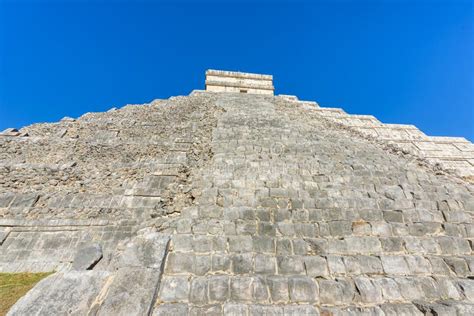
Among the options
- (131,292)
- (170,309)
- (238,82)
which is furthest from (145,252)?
(238,82)

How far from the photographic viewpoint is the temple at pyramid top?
15.9m

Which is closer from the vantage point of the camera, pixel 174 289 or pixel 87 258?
pixel 174 289

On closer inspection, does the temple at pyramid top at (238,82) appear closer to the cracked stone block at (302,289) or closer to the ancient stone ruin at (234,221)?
the ancient stone ruin at (234,221)

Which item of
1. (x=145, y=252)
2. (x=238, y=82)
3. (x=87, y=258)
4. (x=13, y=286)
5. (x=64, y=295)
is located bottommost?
(x=13, y=286)

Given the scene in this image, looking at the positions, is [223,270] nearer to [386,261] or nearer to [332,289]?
[332,289]

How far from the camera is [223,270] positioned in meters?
3.27

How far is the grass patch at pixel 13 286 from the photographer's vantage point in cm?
343

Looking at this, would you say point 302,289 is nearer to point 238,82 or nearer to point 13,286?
point 13,286

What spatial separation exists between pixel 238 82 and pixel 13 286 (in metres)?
15.5

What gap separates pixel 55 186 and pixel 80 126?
12.4ft

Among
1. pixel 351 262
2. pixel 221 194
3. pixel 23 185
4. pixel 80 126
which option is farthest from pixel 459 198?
pixel 80 126

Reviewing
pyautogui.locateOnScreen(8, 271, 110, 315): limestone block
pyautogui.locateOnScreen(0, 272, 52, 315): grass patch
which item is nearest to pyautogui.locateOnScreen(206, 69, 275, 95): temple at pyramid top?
pyautogui.locateOnScreen(0, 272, 52, 315): grass patch

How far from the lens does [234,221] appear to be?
402 cm

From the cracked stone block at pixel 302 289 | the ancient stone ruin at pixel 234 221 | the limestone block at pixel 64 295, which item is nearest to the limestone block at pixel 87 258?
the ancient stone ruin at pixel 234 221
